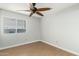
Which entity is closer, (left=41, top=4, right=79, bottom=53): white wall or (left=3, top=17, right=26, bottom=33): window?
(left=41, top=4, right=79, bottom=53): white wall

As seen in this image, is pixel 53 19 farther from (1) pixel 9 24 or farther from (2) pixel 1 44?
(2) pixel 1 44

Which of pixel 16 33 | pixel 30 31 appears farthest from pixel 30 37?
pixel 16 33

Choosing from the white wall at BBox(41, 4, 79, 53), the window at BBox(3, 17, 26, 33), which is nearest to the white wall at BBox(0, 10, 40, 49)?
the window at BBox(3, 17, 26, 33)

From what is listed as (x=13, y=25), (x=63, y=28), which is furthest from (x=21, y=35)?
(x=63, y=28)

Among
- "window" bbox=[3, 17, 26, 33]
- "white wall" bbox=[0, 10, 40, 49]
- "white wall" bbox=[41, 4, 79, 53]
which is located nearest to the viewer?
"white wall" bbox=[41, 4, 79, 53]

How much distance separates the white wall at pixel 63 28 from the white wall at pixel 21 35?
51cm

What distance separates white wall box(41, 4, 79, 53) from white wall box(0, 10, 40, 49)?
20.2 inches

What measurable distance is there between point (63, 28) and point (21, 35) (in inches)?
65.1

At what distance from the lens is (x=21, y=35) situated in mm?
3637

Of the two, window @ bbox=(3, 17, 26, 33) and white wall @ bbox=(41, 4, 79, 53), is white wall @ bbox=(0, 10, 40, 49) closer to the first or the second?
window @ bbox=(3, 17, 26, 33)

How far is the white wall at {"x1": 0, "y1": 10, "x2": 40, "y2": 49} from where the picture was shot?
3.54m

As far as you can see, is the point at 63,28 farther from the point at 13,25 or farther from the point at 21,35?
the point at 13,25

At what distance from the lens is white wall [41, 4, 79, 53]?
296 centimetres

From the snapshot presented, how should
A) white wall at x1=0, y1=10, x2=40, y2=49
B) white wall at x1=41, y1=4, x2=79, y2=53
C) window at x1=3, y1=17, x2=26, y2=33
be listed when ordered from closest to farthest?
1. white wall at x1=41, y1=4, x2=79, y2=53
2. window at x1=3, y1=17, x2=26, y2=33
3. white wall at x1=0, y1=10, x2=40, y2=49
